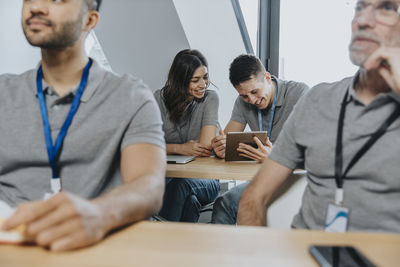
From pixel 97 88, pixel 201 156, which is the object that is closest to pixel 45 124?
pixel 97 88

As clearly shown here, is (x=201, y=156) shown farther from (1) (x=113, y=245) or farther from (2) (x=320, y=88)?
(1) (x=113, y=245)

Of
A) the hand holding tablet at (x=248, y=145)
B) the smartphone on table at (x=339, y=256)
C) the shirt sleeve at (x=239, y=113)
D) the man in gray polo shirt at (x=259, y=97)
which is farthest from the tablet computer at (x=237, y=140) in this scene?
the smartphone on table at (x=339, y=256)

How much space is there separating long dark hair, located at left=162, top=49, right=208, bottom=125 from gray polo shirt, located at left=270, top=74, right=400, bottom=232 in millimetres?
1570

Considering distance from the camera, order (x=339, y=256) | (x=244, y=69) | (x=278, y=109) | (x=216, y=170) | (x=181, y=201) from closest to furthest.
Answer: (x=339, y=256)
(x=216, y=170)
(x=181, y=201)
(x=244, y=69)
(x=278, y=109)

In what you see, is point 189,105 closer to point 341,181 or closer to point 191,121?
point 191,121

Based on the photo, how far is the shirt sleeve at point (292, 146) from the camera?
1385mm

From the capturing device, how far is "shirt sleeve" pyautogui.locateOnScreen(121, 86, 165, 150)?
1.21m

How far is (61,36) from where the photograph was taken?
48.6 inches

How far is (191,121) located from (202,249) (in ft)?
7.33

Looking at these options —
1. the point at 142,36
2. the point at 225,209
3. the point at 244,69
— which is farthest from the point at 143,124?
the point at 142,36

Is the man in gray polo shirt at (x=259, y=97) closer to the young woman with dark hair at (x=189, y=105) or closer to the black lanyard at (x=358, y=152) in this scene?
the young woman with dark hair at (x=189, y=105)

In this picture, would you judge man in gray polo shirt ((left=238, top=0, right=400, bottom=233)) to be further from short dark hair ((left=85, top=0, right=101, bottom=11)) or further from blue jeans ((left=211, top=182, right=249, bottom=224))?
short dark hair ((left=85, top=0, right=101, bottom=11))

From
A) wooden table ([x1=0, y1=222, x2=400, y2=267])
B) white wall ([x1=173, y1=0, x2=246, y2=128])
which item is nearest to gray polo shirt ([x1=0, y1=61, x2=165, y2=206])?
wooden table ([x1=0, y1=222, x2=400, y2=267])

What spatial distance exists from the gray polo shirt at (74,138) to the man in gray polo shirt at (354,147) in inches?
20.0
